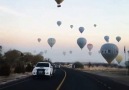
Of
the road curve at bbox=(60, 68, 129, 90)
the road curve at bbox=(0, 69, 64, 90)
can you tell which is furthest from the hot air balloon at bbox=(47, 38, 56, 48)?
the road curve at bbox=(0, 69, 64, 90)

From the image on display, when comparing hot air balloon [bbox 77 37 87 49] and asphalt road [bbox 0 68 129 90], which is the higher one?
hot air balloon [bbox 77 37 87 49]

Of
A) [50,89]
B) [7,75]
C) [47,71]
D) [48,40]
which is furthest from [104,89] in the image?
[48,40]

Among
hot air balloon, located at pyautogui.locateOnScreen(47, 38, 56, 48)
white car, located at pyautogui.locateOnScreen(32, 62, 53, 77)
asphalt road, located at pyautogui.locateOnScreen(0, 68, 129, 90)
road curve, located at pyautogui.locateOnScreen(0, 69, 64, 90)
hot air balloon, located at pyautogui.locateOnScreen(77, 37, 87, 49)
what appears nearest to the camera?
road curve, located at pyautogui.locateOnScreen(0, 69, 64, 90)

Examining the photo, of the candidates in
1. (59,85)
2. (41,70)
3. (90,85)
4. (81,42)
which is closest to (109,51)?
(81,42)

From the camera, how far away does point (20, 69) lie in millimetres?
62844

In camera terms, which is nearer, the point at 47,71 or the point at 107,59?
the point at 47,71

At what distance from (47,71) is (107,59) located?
67.4 meters

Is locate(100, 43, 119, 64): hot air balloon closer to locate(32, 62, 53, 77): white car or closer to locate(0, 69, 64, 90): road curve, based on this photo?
locate(32, 62, 53, 77): white car

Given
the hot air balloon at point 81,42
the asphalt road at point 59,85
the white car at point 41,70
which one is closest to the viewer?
the asphalt road at point 59,85

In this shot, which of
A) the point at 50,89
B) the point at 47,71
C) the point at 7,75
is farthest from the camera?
the point at 7,75

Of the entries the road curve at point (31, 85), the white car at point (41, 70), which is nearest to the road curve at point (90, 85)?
the road curve at point (31, 85)

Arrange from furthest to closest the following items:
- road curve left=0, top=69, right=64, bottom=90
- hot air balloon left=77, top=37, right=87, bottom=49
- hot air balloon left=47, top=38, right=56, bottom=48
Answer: hot air balloon left=77, top=37, right=87, bottom=49, hot air balloon left=47, top=38, right=56, bottom=48, road curve left=0, top=69, right=64, bottom=90

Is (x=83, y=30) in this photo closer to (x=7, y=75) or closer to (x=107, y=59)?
(x=107, y=59)

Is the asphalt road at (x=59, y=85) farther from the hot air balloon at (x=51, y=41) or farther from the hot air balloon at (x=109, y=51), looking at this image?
the hot air balloon at (x=109, y=51)
